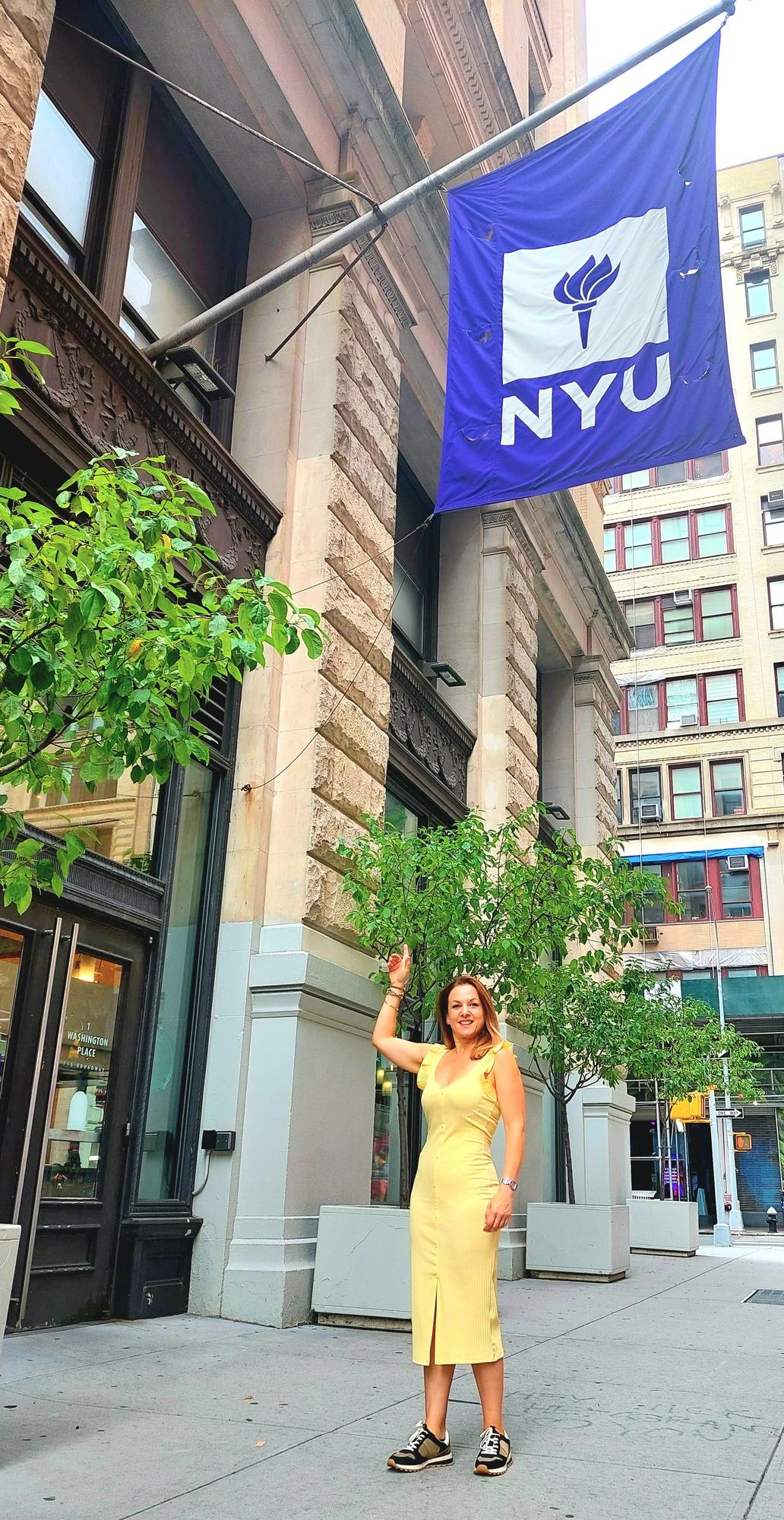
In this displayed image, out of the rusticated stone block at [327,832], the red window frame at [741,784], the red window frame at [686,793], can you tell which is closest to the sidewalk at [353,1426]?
the rusticated stone block at [327,832]

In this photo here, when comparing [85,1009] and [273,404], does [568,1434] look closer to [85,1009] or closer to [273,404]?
[85,1009]

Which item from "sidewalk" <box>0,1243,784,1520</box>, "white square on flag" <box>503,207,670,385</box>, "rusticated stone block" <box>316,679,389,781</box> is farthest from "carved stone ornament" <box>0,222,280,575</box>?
"sidewalk" <box>0,1243,784,1520</box>

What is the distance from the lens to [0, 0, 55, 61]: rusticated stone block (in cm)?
747

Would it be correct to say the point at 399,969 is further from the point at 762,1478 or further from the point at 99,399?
the point at 99,399

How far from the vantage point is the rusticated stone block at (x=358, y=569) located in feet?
37.4

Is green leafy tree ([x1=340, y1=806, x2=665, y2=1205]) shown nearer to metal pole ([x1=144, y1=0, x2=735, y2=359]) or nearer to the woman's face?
the woman's face

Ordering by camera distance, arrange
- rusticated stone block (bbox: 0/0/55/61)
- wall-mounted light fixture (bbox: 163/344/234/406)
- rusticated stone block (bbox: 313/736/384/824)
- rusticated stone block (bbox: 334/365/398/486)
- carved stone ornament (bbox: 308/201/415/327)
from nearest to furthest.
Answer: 1. rusticated stone block (bbox: 0/0/55/61)
2. wall-mounted light fixture (bbox: 163/344/234/406)
3. rusticated stone block (bbox: 313/736/384/824)
4. rusticated stone block (bbox: 334/365/398/486)
5. carved stone ornament (bbox: 308/201/415/327)

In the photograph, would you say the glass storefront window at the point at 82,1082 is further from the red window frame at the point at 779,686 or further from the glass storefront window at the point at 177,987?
the red window frame at the point at 779,686

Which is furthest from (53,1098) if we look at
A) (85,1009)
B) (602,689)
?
(602,689)

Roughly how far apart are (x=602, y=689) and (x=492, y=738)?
7.77m

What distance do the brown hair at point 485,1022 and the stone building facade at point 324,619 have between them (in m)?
4.27

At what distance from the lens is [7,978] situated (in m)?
8.05

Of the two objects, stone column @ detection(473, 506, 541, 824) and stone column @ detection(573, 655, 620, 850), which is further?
stone column @ detection(573, 655, 620, 850)

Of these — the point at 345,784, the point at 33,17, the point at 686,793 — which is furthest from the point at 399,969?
the point at 686,793
